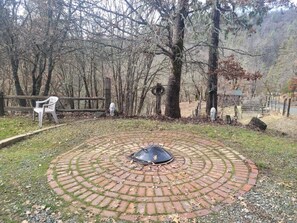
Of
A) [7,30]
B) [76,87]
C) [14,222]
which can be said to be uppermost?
[7,30]

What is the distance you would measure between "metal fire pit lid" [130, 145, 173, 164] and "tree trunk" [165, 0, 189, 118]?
3.55 meters

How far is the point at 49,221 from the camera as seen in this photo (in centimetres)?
226

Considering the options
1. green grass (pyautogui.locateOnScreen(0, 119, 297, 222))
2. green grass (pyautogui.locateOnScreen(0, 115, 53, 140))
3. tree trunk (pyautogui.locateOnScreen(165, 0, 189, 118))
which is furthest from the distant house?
green grass (pyautogui.locateOnScreen(0, 115, 53, 140))

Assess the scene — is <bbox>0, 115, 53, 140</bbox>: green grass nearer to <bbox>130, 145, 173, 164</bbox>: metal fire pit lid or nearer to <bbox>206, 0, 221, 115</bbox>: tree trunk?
<bbox>130, 145, 173, 164</bbox>: metal fire pit lid

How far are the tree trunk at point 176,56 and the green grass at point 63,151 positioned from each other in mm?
1211

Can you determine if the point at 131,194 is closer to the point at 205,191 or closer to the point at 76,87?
the point at 205,191

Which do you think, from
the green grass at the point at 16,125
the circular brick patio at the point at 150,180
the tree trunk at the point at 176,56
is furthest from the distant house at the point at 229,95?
the circular brick patio at the point at 150,180

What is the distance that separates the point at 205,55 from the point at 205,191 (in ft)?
23.2

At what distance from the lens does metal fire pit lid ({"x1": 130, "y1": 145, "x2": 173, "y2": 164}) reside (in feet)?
11.5

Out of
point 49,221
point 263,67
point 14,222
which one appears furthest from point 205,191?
point 263,67

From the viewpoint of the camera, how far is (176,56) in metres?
6.78

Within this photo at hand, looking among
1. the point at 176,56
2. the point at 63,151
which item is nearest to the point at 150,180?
the point at 63,151

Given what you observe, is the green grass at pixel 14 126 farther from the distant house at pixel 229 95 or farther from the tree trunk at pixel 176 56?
the distant house at pixel 229 95

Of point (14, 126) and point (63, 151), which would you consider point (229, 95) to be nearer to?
point (14, 126)
